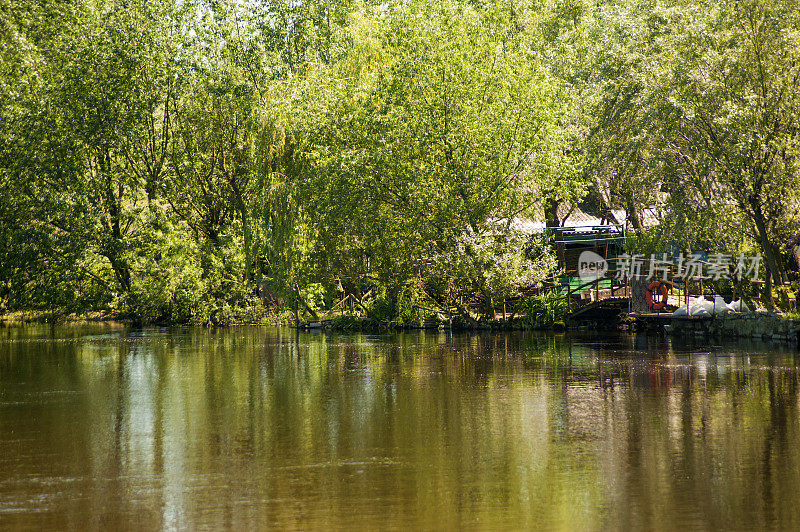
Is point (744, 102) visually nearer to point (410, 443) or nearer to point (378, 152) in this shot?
point (378, 152)

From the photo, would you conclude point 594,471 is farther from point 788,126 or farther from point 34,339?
point 34,339

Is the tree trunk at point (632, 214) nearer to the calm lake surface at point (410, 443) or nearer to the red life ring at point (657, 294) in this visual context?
the red life ring at point (657, 294)

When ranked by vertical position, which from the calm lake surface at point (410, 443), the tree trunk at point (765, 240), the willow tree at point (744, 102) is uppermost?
the willow tree at point (744, 102)

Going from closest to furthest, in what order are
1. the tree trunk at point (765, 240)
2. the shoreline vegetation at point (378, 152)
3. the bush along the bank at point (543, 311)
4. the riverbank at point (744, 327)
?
the riverbank at point (744, 327) → the tree trunk at point (765, 240) → the shoreline vegetation at point (378, 152) → the bush along the bank at point (543, 311)

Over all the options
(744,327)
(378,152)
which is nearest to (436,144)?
(378,152)

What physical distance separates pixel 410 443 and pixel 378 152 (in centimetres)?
2379

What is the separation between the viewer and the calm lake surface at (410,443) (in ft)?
34.7

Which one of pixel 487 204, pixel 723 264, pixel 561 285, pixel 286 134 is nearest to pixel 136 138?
pixel 286 134

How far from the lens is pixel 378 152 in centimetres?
3694

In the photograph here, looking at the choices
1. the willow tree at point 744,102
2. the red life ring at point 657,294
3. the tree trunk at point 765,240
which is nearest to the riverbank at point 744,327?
the red life ring at point 657,294

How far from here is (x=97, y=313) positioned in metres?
53.2

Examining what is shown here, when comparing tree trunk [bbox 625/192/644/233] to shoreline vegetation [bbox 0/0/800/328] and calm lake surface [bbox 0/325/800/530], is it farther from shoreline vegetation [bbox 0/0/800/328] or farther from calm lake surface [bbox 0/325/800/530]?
calm lake surface [bbox 0/325/800/530]

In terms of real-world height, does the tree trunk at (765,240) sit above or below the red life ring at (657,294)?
above

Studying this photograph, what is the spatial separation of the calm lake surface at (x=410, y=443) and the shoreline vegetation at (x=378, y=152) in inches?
352
